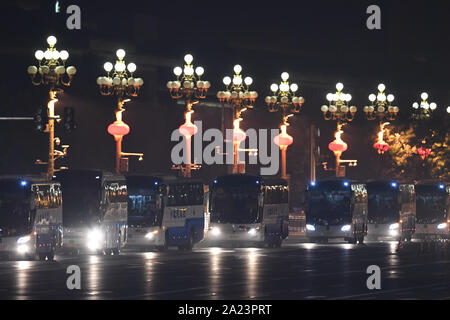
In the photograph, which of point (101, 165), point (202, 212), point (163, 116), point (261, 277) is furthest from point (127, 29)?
point (261, 277)

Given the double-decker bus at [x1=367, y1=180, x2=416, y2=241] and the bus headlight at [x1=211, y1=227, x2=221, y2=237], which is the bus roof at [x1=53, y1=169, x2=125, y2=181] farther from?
the double-decker bus at [x1=367, y1=180, x2=416, y2=241]

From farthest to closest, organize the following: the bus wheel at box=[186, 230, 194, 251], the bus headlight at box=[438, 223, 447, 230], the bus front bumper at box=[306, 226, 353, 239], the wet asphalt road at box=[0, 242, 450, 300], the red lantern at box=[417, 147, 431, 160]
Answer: the red lantern at box=[417, 147, 431, 160] < the bus headlight at box=[438, 223, 447, 230] < the bus front bumper at box=[306, 226, 353, 239] < the bus wheel at box=[186, 230, 194, 251] < the wet asphalt road at box=[0, 242, 450, 300]

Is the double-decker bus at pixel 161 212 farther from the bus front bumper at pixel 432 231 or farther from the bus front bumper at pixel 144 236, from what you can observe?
the bus front bumper at pixel 432 231

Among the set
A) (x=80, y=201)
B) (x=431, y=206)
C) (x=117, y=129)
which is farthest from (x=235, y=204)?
(x=431, y=206)

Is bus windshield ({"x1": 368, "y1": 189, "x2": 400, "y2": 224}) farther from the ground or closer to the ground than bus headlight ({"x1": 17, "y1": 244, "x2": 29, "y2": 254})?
farther from the ground

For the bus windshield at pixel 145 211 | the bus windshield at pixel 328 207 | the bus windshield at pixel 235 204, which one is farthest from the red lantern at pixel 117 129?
the bus windshield at pixel 145 211

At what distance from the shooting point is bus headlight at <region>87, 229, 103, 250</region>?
45531mm

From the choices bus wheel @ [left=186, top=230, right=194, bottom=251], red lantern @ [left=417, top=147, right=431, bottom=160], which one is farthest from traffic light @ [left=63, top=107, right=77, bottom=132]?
red lantern @ [left=417, top=147, right=431, bottom=160]

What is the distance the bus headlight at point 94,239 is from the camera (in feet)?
149

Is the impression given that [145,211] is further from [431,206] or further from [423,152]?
[423,152]

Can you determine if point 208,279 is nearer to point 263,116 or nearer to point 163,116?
point 163,116

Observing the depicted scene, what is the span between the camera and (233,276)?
32469 millimetres

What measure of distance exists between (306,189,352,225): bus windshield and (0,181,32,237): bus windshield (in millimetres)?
20345

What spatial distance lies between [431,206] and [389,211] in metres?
3.37
